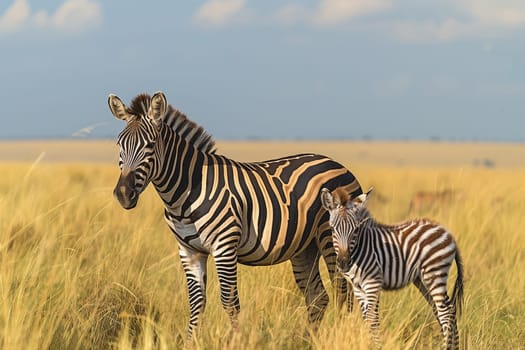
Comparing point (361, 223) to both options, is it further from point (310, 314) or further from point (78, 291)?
point (78, 291)

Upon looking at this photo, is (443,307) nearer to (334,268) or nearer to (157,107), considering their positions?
(334,268)

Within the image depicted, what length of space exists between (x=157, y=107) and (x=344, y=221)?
1482 millimetres

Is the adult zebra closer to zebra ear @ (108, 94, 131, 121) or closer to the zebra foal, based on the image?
zebra ear @ (108, 94, 131, 121)

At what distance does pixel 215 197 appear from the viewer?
5191mm

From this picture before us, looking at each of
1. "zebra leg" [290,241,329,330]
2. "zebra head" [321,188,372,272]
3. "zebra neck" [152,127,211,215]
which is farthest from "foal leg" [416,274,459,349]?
"zebra neck" [152,127,211,215]

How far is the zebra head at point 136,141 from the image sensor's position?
464 centimetres

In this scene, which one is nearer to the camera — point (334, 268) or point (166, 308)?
point (334, 268)

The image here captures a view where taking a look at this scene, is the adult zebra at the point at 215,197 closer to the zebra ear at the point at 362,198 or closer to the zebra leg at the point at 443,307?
the zebra ear at the point at 362,198

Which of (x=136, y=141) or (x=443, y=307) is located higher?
(x=136, y=141)

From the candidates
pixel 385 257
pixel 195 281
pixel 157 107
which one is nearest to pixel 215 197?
pixel 195 281

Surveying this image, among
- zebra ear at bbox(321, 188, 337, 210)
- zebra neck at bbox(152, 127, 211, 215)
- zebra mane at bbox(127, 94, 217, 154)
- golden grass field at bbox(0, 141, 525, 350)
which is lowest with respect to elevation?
golden grass field at bbox(0, 141, 525, 350)

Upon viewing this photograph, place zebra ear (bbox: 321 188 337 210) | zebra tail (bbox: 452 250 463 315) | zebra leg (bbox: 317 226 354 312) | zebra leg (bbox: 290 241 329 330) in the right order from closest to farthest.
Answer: zebra ear (bbox: 321 188 337 210)
zebra tail (bbox: 452 250 463 315)
zebra leg (bbox: 317 226 354 312)
zebra leg (bbox: 290 241 329 330)

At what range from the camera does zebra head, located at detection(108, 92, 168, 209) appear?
4637mm

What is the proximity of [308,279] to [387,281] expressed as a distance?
112cm
